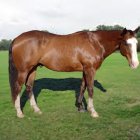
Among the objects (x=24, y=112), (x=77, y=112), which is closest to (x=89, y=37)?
(x=77, y=112)

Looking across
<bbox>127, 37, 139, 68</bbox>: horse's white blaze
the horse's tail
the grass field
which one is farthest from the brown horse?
the grass field

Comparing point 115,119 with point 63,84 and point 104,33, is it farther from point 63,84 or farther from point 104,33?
point 63,84

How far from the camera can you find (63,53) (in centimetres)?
851

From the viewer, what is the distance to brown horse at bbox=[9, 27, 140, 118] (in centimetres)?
833

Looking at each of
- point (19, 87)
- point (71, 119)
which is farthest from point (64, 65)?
point (71, 119)

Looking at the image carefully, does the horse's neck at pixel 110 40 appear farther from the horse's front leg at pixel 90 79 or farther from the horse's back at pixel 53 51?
the horse's front leg at pixel 90 79

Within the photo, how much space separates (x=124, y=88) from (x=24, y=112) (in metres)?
5.19

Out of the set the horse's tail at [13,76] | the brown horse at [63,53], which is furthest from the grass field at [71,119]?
the horse's tail at [13,76]

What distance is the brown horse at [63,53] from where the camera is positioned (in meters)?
8.33

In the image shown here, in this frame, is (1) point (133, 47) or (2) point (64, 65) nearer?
(1) point (133, 47)

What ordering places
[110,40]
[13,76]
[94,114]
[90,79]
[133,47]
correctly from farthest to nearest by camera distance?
[13,76] < [110,40] < [90,79] < [94,114] < [133,47]

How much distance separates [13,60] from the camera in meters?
8.52

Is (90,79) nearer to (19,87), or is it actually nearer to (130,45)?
(130,45)

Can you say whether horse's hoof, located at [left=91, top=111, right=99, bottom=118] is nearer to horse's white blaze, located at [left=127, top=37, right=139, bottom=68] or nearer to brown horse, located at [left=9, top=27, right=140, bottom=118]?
brown horse, located at [left=9, top=27, right=140, bottom=118]
